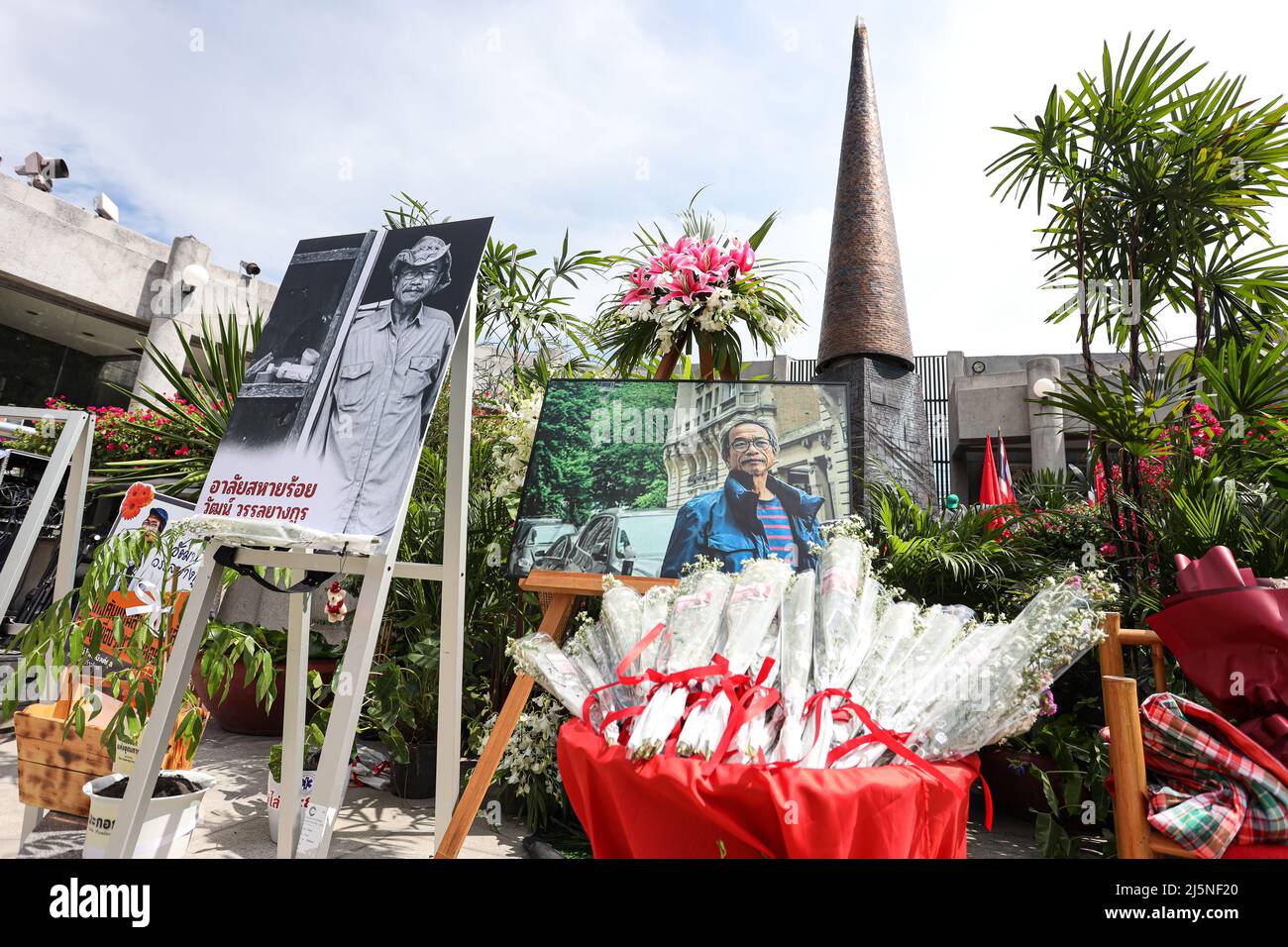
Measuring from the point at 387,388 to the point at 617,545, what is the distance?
77 centimetres

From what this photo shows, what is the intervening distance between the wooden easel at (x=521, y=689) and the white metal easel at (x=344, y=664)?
0.41ft

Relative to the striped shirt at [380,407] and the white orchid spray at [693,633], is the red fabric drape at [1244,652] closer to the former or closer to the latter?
the white orchid spray at [693,633]

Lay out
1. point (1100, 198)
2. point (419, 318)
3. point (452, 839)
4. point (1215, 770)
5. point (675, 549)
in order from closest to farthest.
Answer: point (1215, 770), point (452, 839), point (419, 318), point (675, 549), point (1100, 198)

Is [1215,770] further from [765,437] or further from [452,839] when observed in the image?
[452,839]

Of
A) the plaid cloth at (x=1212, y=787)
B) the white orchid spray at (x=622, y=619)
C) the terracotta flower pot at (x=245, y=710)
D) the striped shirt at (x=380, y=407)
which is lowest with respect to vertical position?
the terracotta flower pot at (x=245, y=710)

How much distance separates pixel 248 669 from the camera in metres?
2.00

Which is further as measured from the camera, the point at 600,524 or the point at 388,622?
the point at 388,622

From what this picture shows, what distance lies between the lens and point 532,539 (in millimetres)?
2262

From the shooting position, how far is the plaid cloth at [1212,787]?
4.07 feet

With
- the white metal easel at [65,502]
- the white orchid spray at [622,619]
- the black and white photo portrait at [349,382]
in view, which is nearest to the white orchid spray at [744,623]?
the white orchid spray at [622,619]
